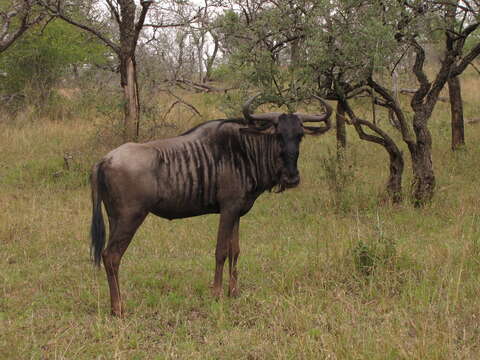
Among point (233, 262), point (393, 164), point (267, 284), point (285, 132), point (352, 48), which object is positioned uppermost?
point (352, 48)

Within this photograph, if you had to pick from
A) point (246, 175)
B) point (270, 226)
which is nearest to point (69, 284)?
point (246, 175)

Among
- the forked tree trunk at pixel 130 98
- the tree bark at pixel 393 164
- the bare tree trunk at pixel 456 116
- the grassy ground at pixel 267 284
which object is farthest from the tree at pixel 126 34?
the bare tree trunk at pixel 456 116

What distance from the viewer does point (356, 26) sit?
24.0ft

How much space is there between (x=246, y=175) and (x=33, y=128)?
1071cm

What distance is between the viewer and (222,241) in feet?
16.2

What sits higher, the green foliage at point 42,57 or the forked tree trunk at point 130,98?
the green foliage at point 42,57

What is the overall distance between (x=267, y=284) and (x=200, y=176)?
124 centimetres

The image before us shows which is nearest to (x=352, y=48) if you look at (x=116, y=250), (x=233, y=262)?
(x=233, y=262)

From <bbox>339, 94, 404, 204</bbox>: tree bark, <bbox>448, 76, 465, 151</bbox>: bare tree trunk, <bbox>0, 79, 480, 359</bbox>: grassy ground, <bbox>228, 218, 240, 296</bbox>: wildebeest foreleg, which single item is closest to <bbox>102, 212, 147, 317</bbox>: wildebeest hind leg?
<bbox>0, 79, 480, 359</bbox>: grassy ground

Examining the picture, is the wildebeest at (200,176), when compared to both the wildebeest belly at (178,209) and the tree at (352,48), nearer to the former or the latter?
the wildebeest belly at (178,209)

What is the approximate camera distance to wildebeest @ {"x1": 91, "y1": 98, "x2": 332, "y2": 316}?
4492mm

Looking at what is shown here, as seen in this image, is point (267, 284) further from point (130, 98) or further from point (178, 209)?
point (130, 98)

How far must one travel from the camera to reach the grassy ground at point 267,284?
378cm

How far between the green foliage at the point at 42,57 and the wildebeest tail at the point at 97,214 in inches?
450
